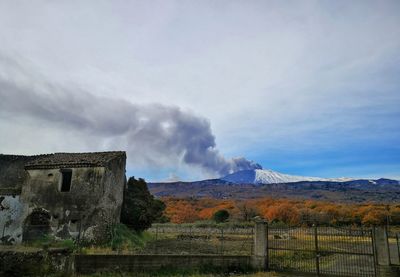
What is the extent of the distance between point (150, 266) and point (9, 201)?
16144mm

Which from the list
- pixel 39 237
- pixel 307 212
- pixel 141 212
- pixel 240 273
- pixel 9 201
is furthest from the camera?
pixel 307 212

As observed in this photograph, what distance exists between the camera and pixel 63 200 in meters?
26.5

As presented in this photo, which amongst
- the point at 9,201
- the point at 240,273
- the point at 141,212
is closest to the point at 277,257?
the point at 240,273

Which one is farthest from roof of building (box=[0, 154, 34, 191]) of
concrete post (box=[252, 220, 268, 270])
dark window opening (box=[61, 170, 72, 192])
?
concrete post (box=[252, 220, 268, 270])

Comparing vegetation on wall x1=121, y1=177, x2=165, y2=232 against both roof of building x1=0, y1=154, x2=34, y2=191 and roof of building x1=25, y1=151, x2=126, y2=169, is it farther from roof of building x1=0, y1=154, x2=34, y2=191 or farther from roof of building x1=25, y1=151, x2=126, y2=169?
roof of building x1=0, y1=154, x2=34, y2=191

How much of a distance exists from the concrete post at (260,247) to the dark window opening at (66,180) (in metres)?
15.7

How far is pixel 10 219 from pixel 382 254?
2538 cm

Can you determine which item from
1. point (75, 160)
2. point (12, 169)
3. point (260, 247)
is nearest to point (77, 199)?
point (75, 160)

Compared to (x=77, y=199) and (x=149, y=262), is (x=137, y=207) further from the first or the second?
(x=149, y=262)

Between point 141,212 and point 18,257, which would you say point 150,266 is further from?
point 141,212

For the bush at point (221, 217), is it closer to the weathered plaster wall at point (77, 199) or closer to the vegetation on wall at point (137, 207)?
the vegetation on wall at point (137, 207)

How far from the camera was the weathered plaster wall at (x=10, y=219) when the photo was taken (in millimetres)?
26781

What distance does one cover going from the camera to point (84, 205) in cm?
2605

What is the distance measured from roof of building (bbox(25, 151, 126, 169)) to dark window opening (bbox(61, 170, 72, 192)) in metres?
0.76
